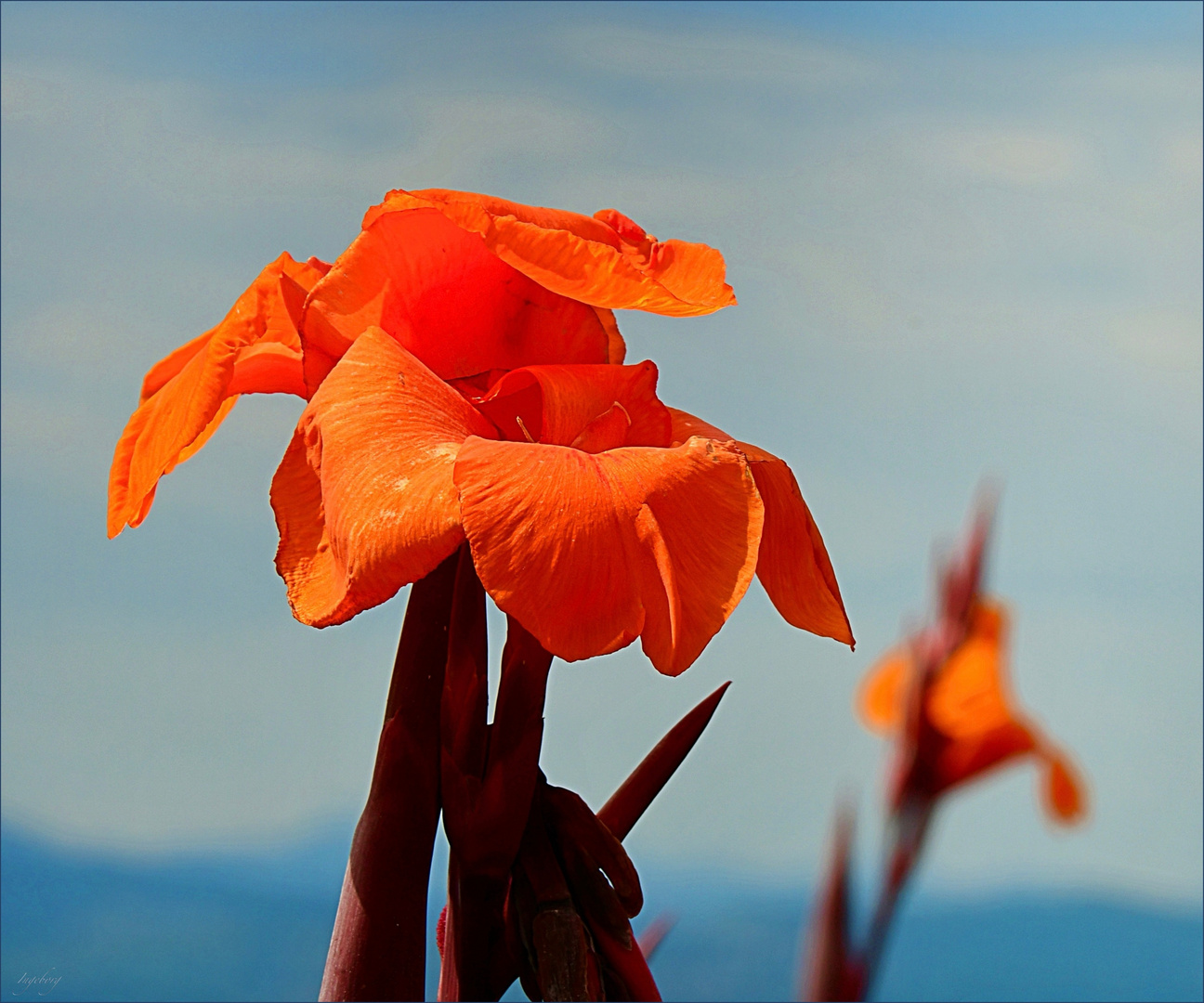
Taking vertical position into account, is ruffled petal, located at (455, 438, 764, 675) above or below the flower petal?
above

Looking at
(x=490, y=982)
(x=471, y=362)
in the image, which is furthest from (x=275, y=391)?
(x=490, y=982)

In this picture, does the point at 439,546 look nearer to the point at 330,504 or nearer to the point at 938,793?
the point at 330,504

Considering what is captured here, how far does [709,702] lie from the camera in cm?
30

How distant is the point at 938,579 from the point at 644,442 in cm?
10

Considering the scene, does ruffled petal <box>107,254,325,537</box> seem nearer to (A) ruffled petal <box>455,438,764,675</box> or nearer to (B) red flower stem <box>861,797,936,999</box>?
(A) ruffled petal <box>455,438,764,675</box>

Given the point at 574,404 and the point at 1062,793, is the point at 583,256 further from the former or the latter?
the point at 1062,793

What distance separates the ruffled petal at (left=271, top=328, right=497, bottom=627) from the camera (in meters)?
0.22

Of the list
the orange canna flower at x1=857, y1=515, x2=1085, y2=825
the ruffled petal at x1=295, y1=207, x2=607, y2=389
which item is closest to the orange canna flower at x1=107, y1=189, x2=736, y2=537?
the ruffled petal at x1=295, y1=207, x2=607, y2=389

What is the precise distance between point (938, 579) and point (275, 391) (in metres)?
0.19

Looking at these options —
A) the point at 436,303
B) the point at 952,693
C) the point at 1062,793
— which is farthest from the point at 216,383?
the point at 1062,793

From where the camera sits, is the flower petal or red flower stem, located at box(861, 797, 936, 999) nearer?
red flower stem, located at box(861, 797, 936, 999)

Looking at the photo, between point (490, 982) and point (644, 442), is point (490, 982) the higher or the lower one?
the lower one

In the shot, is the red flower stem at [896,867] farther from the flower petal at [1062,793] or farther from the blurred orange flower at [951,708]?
the flower petal at [1062,793]

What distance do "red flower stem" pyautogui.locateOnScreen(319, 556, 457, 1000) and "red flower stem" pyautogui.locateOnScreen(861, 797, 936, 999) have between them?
11 centimetres
